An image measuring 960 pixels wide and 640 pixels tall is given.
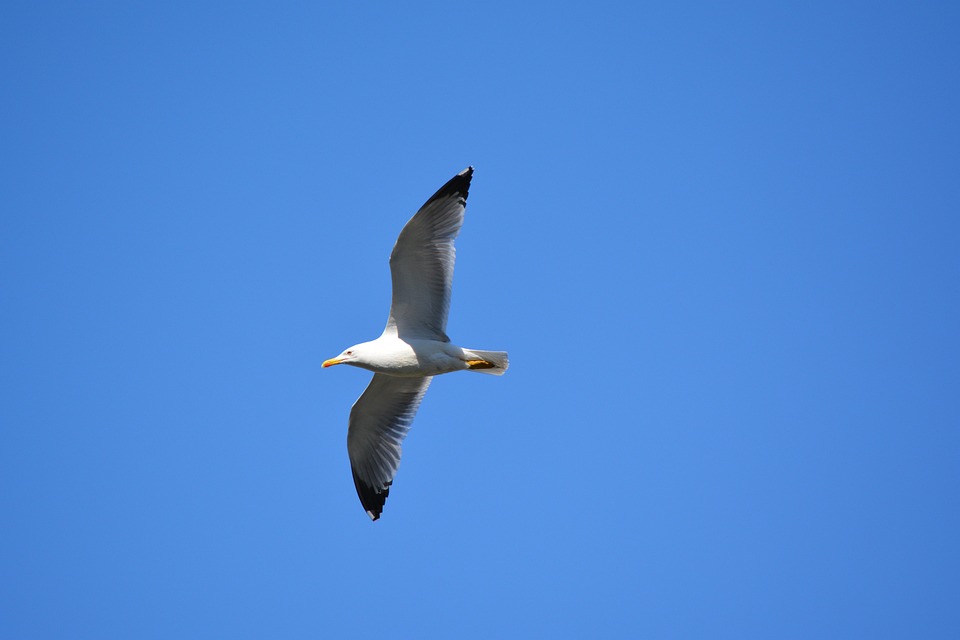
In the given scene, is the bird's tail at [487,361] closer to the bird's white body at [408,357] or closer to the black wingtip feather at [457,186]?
the bird's white body at [408,357]

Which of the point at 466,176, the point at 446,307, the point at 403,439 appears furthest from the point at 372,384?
the point at 466,176

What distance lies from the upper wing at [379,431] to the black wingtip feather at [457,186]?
199cm

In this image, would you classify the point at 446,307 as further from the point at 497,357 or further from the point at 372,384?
the point at 372,384

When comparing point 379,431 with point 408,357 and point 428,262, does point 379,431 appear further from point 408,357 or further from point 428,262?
point 428,262

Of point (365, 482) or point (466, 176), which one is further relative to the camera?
point (365, 482)

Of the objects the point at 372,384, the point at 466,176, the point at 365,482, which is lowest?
the point at 365,482

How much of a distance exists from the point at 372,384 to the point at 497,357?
1.33 m

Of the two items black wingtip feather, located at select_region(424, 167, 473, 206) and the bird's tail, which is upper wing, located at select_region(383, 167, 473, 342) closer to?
black wingtip feather, located at select_region(424, 167, 473, 206)

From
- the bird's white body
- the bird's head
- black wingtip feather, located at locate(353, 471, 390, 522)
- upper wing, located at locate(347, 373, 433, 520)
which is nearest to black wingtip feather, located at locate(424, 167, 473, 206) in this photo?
the bird's white body

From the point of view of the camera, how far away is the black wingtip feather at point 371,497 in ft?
33.0

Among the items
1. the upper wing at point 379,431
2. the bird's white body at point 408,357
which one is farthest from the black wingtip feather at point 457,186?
the upper wing at point 379,431

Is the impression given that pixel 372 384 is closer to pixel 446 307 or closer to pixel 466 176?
pixel 446 307

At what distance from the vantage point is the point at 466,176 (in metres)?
8.73

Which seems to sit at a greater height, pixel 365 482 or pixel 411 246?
pixel 411 246
